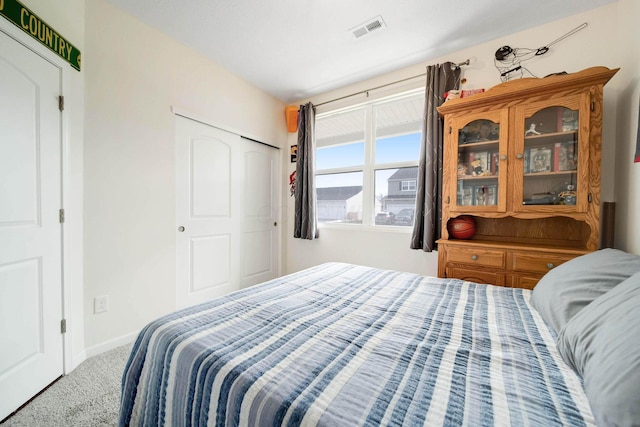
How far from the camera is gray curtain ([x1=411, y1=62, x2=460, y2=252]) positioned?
7.68 feet

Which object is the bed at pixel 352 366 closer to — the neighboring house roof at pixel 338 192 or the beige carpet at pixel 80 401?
the beige carpet at pixel 80 401

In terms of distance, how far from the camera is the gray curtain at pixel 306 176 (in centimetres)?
319

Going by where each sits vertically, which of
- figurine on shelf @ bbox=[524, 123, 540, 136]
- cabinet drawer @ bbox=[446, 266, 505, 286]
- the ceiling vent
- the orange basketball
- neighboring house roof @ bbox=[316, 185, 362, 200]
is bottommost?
cabinet drawer @ bbox=[446, 266, 505, 286]

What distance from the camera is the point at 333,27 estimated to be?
6.83 feet

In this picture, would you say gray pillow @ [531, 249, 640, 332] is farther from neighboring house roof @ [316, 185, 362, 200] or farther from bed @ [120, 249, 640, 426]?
neighboring house roof @ [316, 185, 362, 200]

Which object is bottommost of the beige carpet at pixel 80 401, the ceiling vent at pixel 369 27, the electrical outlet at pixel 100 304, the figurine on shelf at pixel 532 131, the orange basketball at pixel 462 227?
the beige carpet at pixel 80 401

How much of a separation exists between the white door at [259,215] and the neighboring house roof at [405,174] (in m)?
1.63

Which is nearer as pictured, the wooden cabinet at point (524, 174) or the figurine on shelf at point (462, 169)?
the wooden cabinet at point (524, 174)

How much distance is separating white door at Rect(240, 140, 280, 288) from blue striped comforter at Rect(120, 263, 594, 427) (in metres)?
1.97

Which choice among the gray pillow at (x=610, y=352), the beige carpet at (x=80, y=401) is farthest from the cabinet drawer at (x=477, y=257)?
the beige carpet at (x=80, y=401)

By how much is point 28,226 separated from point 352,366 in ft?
6.37

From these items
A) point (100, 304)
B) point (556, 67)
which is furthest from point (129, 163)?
point (556, 67)

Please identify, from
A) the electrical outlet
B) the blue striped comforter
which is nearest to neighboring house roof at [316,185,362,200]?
the blue striped comforter

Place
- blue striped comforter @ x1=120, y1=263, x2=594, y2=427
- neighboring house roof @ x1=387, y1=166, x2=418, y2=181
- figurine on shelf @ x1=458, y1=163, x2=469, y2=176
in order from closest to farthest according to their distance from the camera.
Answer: blue striped comforter @ x1=120, y1=263, x2=594, y2=427 < figurine on shelf @ x1=458, y1=163, x2=469, y2=176 < neighboring house roof @ x1=387, y1=166, x2=418, y2=181
